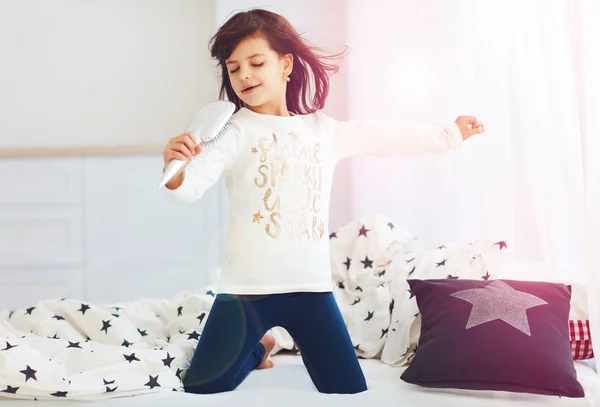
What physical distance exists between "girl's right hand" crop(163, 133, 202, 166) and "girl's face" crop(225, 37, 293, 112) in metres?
0.18

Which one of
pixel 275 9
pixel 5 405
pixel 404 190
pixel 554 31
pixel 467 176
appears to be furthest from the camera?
pixel 275 9

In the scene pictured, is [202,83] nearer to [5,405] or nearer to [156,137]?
[156,137]

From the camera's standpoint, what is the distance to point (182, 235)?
2717 millimetres

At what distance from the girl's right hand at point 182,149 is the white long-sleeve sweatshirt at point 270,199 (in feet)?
0.18

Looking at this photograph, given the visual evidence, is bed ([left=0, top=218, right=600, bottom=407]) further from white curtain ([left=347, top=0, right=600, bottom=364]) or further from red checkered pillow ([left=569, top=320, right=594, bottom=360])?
white curtain ([left=347, top=0, right=600, bottom=364])

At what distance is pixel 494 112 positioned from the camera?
5.16 feet

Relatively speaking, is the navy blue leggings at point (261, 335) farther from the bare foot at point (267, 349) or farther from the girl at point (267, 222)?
the bare foot at point (267, 349)

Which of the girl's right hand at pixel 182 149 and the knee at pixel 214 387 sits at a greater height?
the girl's right hand at pixel 182 149

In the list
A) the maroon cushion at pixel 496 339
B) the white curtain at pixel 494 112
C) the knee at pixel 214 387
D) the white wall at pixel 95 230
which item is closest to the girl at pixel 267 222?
the knee at pixel 214 387

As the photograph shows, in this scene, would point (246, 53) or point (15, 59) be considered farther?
point (15, 59)

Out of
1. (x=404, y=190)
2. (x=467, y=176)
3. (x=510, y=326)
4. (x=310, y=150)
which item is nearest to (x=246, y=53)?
(x=310, y=150)

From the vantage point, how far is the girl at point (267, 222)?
1174mm

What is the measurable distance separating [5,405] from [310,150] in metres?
0.65

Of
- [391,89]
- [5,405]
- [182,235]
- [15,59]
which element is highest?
[15,59]
